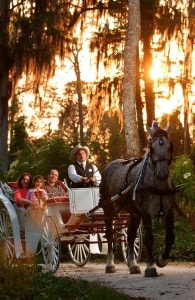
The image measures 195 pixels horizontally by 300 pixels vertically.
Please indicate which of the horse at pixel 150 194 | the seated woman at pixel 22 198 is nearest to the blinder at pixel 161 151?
the horse at pixel 150 194

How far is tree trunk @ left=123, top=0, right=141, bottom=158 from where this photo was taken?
1764cm

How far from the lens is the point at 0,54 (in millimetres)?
23891

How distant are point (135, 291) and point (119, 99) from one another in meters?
13.0

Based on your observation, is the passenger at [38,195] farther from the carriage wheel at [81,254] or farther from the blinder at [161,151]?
the blinder at [161,151]

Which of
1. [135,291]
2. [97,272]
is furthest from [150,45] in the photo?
[135,291]

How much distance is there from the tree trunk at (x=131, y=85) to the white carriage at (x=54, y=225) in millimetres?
3896

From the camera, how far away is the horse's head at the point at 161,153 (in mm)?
10953

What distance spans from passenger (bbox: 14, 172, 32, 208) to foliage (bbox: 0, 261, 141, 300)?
9.72ft

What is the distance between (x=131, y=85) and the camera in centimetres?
1780

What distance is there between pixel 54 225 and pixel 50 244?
0.31 metres

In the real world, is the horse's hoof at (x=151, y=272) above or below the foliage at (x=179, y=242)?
above

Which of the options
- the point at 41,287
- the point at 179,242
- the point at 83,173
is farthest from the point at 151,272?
the point at 179,242

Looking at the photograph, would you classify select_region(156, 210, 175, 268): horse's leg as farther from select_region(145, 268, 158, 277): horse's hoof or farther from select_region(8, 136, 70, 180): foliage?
select_region(8, 136, 70, 180): foliage

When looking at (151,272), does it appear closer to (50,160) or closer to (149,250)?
(149,250)
